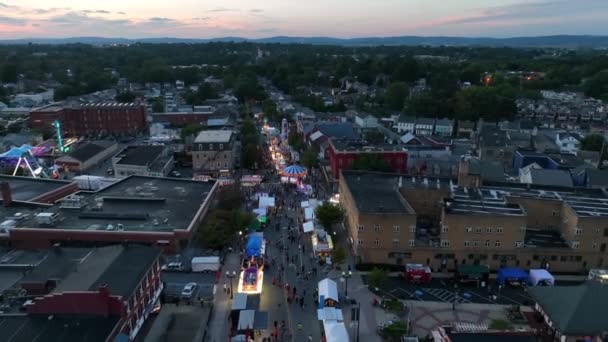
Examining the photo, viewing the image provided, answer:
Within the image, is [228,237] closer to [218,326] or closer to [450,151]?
[218,326]

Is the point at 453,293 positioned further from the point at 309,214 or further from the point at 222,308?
the point at 222,308

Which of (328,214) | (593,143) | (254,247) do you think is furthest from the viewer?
(593,143)

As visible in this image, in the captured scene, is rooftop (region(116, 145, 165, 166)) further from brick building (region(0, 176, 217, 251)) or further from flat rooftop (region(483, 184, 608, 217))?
flat rooftop (region(483, 184, 608, 217))

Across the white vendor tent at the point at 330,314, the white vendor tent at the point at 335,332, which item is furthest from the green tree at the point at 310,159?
the white vendor tent at the point at 335,332

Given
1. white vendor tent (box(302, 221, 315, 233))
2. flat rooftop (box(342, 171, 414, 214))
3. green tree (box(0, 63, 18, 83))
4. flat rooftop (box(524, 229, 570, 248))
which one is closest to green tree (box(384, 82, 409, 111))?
flat rooftop (box(342, 171, 414, 214))

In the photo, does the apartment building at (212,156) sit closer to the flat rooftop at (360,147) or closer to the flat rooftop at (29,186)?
the flat rooftop at (360,147)

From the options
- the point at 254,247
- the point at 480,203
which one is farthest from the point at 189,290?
the point at 480,203
